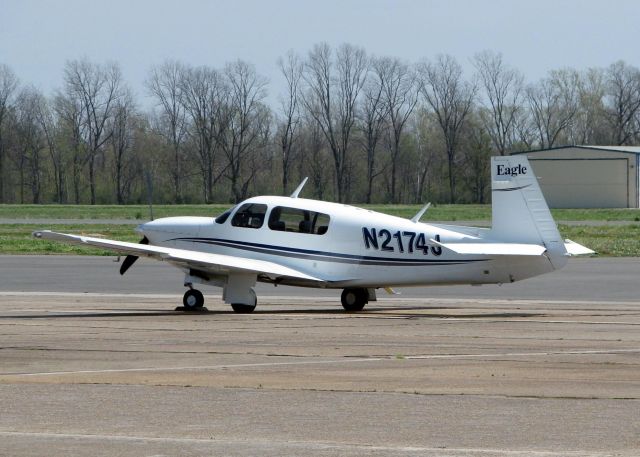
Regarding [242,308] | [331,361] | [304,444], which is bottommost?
[304,444]

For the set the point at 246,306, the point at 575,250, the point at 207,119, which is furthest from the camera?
the point at 207,119

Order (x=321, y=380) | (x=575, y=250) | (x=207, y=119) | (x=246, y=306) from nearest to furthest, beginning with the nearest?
(x=321, y=380) < (x=575, y=250) < (x=246, y=306) < (x=207, y=119)

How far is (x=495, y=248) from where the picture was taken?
19.6 metres

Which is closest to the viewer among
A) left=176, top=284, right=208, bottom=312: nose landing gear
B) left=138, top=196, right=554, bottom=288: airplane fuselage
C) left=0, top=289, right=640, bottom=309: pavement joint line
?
left=138, top=196, right=554, bottom=288: airplane fuselage

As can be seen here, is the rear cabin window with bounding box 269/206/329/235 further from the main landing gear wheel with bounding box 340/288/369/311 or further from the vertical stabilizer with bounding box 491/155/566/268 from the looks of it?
the vertical stabilizer with bounding box 491/155/566/268

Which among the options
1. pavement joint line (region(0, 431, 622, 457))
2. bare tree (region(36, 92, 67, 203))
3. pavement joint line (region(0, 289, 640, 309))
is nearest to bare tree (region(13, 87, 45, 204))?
bare tree (region(36, 92, 67, 203))

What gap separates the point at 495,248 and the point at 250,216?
14.8ft

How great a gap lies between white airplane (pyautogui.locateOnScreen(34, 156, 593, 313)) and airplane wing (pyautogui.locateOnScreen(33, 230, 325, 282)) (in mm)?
17

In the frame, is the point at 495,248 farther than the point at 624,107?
No

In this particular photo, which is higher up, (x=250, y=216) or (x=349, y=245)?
(x=250, y=216)

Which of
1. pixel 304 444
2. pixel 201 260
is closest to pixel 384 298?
pixel 201 260

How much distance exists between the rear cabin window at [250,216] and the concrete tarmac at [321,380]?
1.56m

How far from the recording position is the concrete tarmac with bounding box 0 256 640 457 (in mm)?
9312

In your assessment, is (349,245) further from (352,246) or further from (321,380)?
(321,380)
